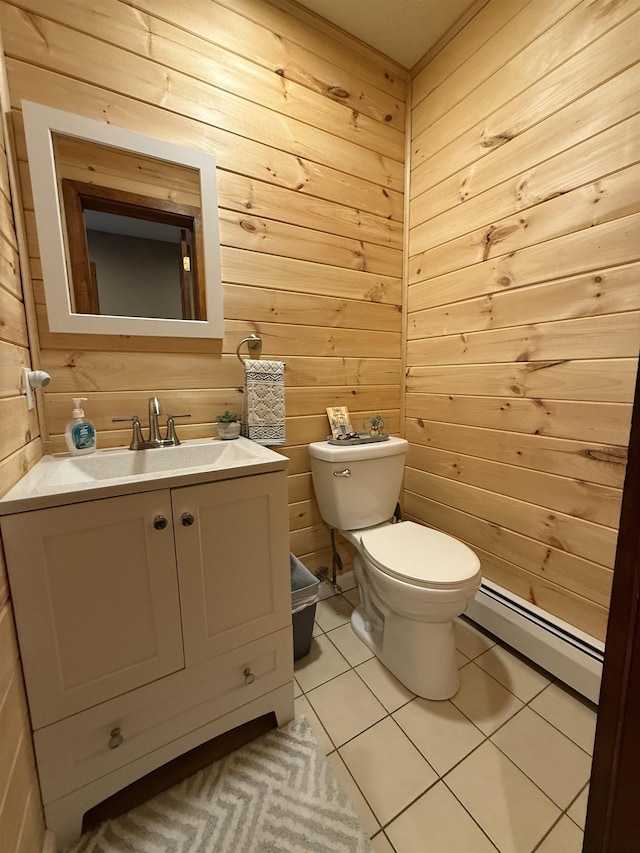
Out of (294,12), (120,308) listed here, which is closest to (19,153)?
(120,308)

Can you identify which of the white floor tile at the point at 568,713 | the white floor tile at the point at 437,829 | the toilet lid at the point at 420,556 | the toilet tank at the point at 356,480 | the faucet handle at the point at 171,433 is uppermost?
the faucet handle at the point at 171,433

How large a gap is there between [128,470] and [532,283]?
154cm

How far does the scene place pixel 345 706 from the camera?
1146mm

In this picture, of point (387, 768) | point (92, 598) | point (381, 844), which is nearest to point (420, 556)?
point (387, 768)

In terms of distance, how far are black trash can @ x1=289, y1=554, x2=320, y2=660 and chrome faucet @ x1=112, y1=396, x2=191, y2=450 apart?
60 centimetres

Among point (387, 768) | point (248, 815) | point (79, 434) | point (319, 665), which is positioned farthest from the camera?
point (319, 665)

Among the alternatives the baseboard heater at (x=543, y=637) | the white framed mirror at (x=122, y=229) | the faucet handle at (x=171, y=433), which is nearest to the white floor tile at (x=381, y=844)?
the baseboard heater at (x=543, y=637)

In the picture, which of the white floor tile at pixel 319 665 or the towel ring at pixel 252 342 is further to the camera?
the towel ring at pixel 252 342

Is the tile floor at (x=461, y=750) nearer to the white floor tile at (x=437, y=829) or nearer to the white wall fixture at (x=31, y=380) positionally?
the white floor tile at (x=437, y=829)

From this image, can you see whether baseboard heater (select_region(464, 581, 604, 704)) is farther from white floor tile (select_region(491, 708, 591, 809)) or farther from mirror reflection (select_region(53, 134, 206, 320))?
mirror reflection (select_region(53, 134, 206, 320))

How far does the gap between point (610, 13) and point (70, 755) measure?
2390mm

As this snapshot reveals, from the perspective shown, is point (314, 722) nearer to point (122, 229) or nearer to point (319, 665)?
point (319, 665)

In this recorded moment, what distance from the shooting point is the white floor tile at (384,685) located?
1162mm

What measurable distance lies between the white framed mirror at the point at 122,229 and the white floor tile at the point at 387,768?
143 cm
